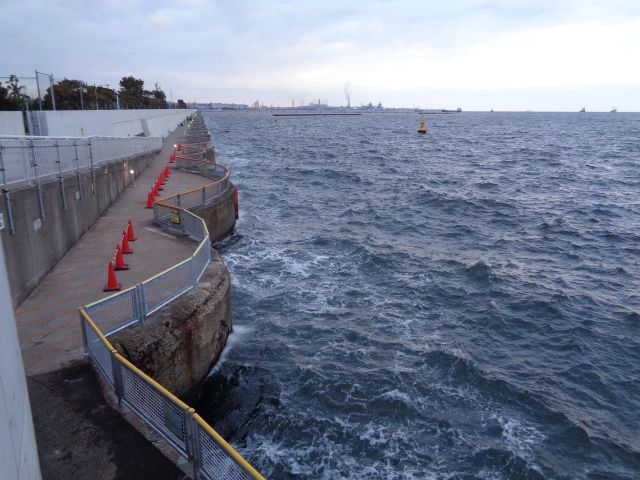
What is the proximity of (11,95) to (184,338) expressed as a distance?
25784 millimetres

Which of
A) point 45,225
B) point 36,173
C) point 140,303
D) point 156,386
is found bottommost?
point 140,303

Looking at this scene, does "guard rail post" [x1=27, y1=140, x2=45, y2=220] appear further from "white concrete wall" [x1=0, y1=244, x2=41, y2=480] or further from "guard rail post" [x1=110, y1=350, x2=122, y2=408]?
"white concrete wall" [x1=0, y1=244, x2=41, y2=480]

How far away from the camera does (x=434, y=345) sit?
47.5ft

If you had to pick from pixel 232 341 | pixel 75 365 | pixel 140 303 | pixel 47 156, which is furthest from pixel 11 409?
pixel 47 156

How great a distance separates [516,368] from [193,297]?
949 centimetres

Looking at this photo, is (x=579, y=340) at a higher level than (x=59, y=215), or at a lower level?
lower

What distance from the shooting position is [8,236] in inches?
399

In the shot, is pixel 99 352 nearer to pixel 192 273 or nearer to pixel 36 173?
pixel 192 273

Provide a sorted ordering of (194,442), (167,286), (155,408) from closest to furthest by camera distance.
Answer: (194,442)
(155,408)
(167,286)

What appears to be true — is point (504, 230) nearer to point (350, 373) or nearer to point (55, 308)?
point (350, 373)

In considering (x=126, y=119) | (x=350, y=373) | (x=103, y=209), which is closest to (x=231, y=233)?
(x=103, y=209)

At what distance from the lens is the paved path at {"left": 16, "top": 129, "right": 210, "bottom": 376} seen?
8.56m

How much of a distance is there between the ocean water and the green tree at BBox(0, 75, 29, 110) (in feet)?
52.2

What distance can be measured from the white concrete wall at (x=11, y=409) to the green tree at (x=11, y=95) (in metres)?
29.1
